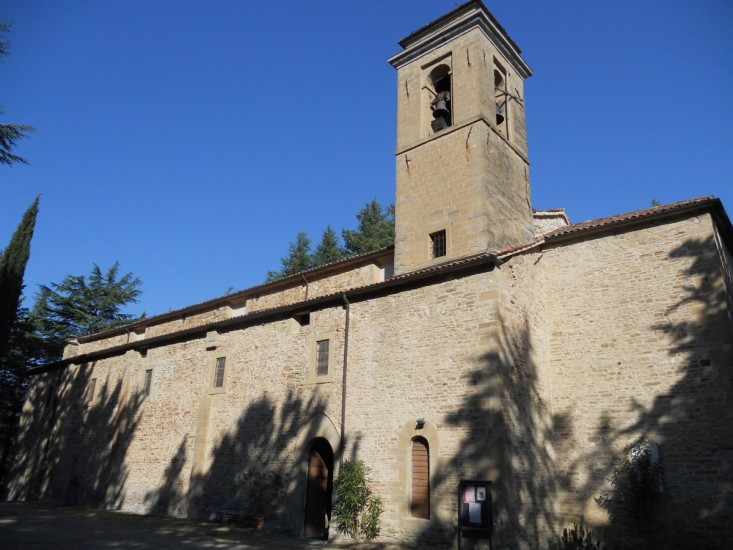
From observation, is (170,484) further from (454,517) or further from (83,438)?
(454,517)

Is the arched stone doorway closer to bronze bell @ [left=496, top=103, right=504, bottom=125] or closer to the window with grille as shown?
the window with grille

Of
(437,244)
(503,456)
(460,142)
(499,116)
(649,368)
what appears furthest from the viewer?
(499,116)

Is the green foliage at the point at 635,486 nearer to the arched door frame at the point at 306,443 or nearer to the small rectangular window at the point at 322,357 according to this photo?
the arched door frame at the point at 306,443

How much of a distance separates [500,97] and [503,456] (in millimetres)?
11868

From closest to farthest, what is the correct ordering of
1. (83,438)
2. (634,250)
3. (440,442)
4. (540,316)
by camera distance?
1. (440,442)
2. (634,250)
3. (540,316)
4. (83,438)

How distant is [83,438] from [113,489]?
393cm

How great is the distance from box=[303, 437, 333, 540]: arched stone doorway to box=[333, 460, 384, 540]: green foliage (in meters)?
1.52

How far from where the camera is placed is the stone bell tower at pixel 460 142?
15.5 metres

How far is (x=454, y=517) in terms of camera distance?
36.7 ft

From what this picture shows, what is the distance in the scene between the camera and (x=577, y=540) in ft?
39.1

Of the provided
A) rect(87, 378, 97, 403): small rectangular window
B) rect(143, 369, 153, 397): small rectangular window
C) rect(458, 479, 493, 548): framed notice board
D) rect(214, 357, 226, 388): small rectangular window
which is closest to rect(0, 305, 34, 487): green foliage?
rect(87, 378, 97, 403): small rectangular window

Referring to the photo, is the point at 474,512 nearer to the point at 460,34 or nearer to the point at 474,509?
the point at 474,509

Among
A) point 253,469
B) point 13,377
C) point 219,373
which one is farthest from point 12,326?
point 253,469

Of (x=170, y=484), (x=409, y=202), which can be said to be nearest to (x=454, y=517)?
(x=409, y=202)
